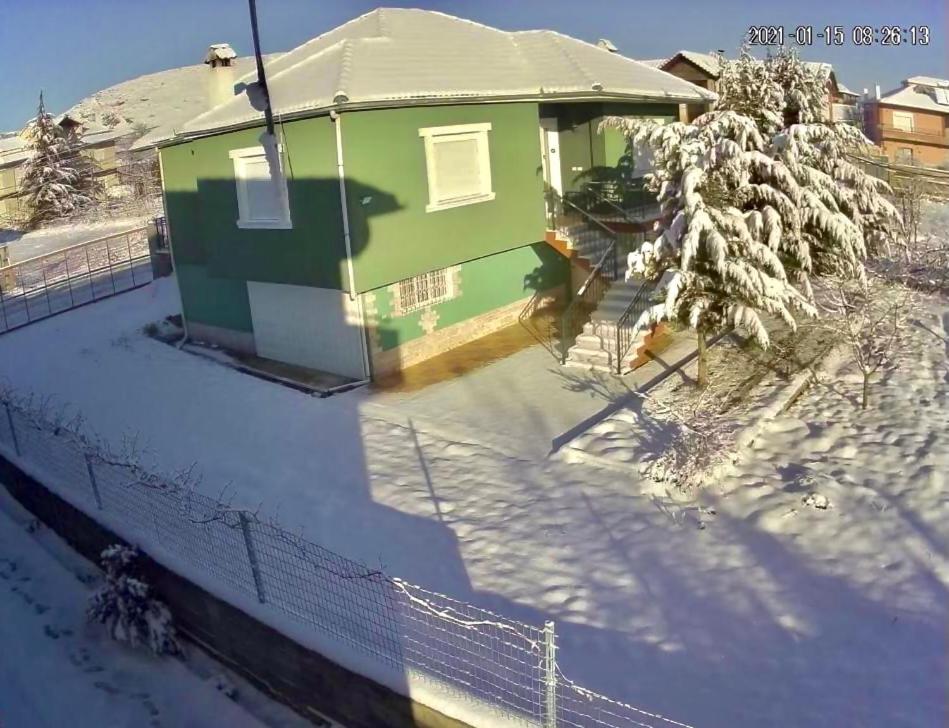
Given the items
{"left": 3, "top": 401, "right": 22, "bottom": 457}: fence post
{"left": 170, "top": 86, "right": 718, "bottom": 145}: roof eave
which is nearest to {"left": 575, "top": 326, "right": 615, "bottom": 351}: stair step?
{"left": 170, "top": 86, "right": 718, "bottom": 145}: roof eave

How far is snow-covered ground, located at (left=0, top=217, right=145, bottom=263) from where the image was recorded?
3456cm

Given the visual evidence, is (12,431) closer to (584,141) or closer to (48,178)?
(584,141)

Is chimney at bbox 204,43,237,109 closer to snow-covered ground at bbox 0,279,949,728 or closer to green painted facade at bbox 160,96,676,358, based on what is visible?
green painted facade at bbox 160,96,676,358

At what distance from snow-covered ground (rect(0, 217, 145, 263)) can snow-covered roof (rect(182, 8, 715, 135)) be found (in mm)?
21300

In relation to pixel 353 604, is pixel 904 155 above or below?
above

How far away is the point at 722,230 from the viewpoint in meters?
10.7

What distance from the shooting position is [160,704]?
771cm

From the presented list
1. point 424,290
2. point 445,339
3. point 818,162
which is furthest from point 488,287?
point 818,162

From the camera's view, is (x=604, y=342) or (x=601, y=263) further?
(x=601, y=263)

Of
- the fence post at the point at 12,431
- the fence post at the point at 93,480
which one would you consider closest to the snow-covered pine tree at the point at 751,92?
the fence post at the point at 93,480

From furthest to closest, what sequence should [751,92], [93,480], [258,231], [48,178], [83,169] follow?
[83,169]
[48,178]
[258,231]
[751,92]
[93,480]

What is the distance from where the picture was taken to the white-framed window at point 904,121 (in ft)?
174

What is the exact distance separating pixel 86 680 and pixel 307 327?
809 cm

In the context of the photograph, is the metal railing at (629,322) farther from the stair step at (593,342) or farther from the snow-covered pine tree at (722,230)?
the snow-covered pine tree at (722,230)
